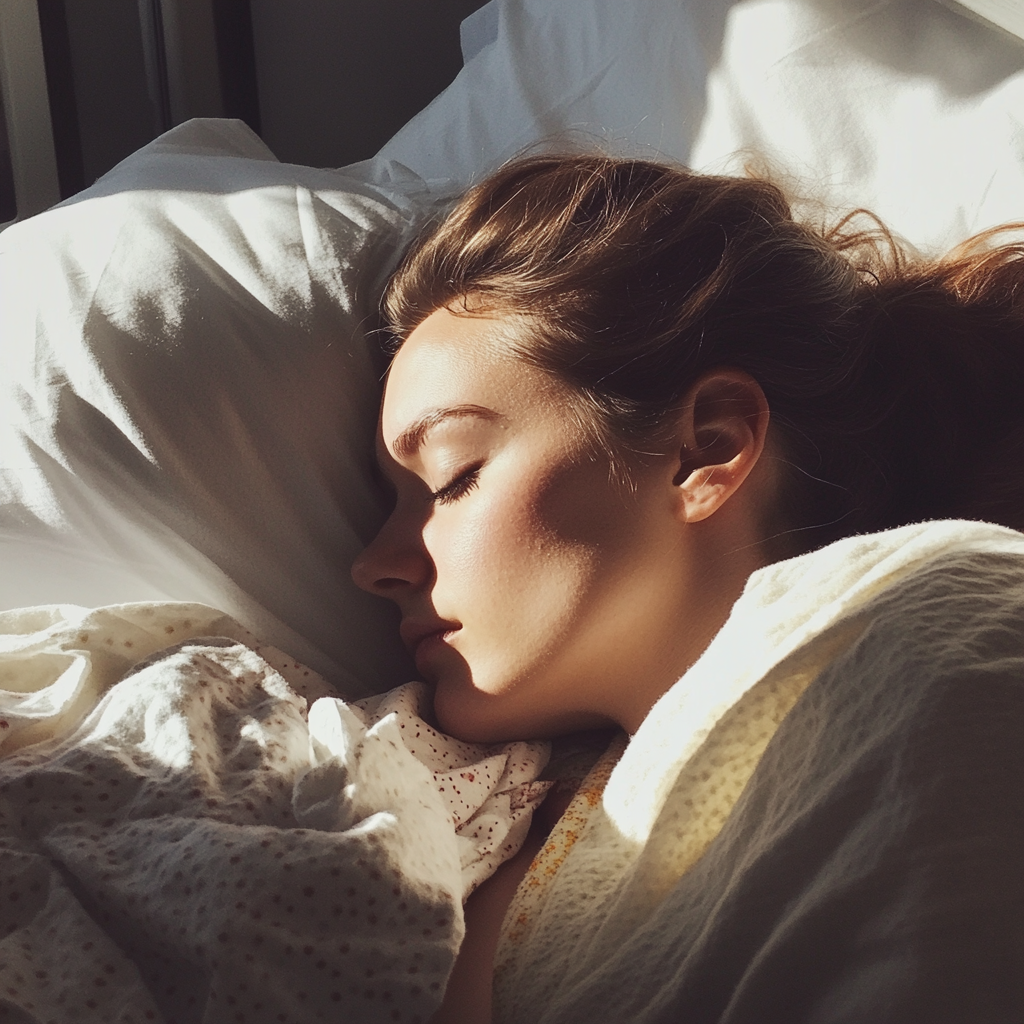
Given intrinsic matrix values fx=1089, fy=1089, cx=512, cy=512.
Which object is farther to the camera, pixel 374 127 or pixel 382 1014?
pixel 374 127

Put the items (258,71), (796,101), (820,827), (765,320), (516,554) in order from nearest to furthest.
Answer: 1. (820,827)
2. (516,554)
3. (765,320)
4. (796,101)
5. (258,71)

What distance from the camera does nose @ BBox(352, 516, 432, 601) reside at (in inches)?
33.7

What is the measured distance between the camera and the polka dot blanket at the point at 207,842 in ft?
1.72

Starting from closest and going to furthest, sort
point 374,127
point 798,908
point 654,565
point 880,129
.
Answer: point 798,908
point 654,565
point 880,129
point 374,127

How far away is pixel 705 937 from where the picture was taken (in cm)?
52

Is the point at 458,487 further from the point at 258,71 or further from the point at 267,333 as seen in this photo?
the point at 258,71

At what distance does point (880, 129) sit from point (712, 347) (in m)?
0.38

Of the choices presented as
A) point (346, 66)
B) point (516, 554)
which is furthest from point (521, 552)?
point (346, 66)

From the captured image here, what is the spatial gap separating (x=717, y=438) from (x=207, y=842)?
0.49 metres

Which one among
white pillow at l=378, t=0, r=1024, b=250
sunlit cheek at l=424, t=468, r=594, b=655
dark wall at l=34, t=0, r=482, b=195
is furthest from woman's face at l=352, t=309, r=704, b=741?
dark wall at l=34, t=0, r=482, b=195

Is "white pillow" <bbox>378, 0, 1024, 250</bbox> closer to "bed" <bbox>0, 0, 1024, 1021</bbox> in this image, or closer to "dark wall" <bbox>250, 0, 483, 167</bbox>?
"bed" <bbox>0, 0, 1024, 1021</bbox>

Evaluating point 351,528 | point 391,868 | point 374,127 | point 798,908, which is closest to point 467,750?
point 351,528

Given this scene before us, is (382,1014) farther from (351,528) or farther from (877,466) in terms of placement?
(877,466)

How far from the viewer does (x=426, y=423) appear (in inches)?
33.5
